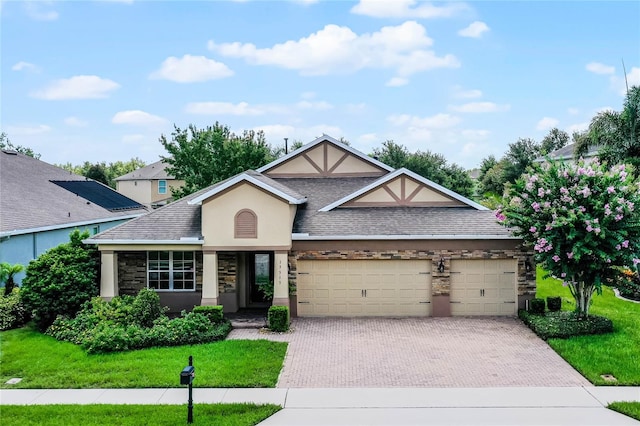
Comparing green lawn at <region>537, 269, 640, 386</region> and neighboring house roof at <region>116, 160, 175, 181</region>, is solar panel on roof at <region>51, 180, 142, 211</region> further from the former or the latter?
green lawn at <region>537, 269, 640, 386</region>

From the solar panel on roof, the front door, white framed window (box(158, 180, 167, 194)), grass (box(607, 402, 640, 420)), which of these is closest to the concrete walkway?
grass (box(607, 402, 640, 420))

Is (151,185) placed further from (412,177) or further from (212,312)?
(212,312)

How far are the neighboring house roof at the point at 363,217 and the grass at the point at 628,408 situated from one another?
7.98 meters

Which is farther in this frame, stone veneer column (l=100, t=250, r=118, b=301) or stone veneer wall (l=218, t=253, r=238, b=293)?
stone veneer wall (l=218, t=253, r=238, b=293)

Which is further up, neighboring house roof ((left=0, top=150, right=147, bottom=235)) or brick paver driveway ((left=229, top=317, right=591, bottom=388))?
neighboring house roof ((left=0, top=150, right=147, bottom=235))

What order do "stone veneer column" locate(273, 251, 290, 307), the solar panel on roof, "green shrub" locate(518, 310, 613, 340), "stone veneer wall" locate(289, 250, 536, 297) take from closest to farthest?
"green shrub" locate(518, 310, 613, 340) < "stone veneer column" locate(273, 251, 290, 307) < "stone veneer wall" locate(289, 250, 536, 297) < the solar panel on roof

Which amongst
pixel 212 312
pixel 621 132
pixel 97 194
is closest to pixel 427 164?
pixel 621 132

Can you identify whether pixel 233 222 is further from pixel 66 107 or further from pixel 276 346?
pixel 66 107

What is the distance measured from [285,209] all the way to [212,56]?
11.2 m

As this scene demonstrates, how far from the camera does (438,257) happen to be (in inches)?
740

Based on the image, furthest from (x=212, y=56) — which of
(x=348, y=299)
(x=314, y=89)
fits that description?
(x=348, y=299)

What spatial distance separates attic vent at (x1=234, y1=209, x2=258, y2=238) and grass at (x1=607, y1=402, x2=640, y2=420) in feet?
36.3

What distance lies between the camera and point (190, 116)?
114 feet

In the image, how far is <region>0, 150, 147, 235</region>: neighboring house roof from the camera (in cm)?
2312
